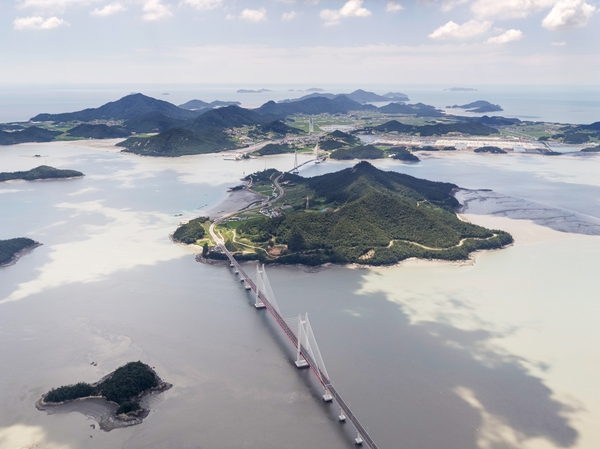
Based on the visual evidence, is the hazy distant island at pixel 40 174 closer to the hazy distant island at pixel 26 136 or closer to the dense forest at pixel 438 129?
the hazy distant island at pixel 26 136

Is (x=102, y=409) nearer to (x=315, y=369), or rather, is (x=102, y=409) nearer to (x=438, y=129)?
(x=315, y=369)

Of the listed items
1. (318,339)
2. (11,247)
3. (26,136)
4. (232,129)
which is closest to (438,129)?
(232,129)

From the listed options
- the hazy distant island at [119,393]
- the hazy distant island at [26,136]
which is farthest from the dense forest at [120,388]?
the hazy distant island at [26,136]

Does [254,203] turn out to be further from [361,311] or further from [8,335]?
[8,335]

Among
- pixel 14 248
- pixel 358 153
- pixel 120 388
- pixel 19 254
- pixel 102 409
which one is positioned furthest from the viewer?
pixel 358 153

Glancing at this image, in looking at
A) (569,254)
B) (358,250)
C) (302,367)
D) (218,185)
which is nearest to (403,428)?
(302,367)

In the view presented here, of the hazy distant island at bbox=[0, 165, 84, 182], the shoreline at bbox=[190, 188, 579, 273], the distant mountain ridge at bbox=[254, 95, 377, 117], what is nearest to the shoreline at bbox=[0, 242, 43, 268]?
the shoreline at bbox=[190, 188, 579, 273]

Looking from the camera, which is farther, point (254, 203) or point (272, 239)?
point (254, 203)
